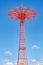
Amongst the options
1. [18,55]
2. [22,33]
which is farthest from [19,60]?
[22,33]

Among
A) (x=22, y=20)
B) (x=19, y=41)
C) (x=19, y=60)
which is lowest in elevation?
(x=19, y=60)

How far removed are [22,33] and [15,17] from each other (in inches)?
69.3

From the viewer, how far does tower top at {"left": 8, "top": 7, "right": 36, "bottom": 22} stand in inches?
941

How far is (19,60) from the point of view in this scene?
24391 millimetres

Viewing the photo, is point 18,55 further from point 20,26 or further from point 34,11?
point 34,11

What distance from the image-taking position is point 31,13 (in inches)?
958

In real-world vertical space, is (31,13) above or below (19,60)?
above

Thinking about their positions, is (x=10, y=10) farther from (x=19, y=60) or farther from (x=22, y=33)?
(x=19, y=60)

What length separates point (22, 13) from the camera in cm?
2428

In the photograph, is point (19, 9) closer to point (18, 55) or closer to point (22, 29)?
point (22, 29)

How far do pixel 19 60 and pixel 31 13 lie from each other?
4865 millimetres

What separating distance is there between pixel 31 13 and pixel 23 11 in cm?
89

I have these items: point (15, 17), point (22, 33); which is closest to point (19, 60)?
point (22, 33)

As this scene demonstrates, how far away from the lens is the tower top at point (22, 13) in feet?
78.4
